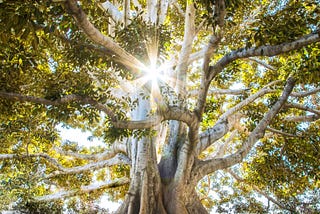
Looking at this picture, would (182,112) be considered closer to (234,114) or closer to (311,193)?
(234,114)

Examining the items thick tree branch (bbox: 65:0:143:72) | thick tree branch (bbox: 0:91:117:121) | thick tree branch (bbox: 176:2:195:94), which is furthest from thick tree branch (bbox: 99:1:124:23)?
thick tree branch (bbox: 0:91:117:121)

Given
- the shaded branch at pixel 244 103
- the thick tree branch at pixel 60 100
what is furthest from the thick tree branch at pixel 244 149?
the thick tree branch at pixel 60 100

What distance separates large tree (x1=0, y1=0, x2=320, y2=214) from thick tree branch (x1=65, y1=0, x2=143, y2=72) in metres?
0.01

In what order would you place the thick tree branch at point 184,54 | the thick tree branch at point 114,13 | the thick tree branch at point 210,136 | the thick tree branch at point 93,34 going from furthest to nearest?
the thick tree branch at point 184,54 → the thick tree branch at point 114,13 → the thick tree branch at point 210,136 → the thick tree branch at point 93,34

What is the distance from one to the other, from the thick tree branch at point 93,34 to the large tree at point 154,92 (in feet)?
0.04

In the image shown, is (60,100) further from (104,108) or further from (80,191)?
(80,191)

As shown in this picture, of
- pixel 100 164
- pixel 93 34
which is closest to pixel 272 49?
pixel 93 34

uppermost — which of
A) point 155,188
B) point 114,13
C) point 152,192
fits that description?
point 114,13

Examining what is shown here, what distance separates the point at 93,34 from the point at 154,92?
146cm

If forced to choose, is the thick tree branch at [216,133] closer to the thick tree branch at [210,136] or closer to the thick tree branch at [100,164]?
the thick tree branch at [210,136]

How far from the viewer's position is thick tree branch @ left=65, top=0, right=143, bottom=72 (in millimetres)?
2488

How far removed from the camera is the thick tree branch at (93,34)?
2.49 m

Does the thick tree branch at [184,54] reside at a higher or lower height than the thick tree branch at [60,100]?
higher

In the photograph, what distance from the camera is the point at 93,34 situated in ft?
9.60
